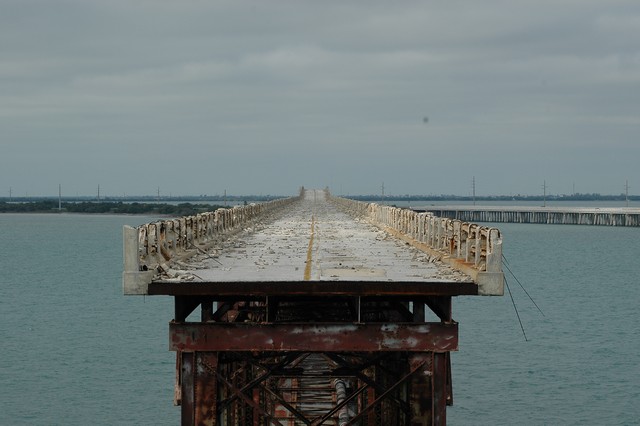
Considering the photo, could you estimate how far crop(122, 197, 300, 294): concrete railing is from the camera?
16641 millimetres

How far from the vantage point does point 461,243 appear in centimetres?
2130

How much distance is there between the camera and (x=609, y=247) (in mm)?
166000

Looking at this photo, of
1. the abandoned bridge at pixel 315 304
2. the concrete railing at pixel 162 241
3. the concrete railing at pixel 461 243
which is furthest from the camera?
the concrete railing at pixel 461 243

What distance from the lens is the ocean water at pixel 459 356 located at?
135ft

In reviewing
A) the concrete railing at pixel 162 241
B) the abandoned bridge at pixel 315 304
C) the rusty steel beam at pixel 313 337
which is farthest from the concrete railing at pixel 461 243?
the concrete railing at pixel 162 241

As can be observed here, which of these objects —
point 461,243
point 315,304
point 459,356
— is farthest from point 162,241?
point 459,356

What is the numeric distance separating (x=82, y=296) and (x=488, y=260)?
242 ft

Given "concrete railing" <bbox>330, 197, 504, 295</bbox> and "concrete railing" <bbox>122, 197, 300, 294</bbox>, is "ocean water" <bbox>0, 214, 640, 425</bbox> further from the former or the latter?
"concrete railing" <bbox>122, 197, 300, 294</bbox>

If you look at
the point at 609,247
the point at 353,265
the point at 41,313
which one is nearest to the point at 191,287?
the point at 353,265

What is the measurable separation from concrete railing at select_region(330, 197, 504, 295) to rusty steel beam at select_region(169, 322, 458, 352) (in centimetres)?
137

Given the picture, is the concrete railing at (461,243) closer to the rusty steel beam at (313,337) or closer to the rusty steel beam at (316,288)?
the rusty steel beam at (316,288)

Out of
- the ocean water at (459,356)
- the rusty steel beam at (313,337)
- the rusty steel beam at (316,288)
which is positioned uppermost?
the rusty steel beam at (316,288)

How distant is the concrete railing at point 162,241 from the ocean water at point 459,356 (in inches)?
490

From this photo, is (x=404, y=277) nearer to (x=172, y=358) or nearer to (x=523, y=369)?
(x=523, y=369)
